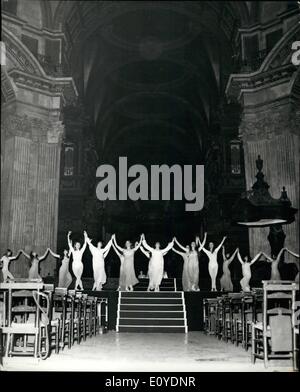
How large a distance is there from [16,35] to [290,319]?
11.1 meters

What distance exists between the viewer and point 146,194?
29.1 feet

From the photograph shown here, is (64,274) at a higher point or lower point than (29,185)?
lower

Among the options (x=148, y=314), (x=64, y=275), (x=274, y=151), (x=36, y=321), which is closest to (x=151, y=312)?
(x=148, y=314)

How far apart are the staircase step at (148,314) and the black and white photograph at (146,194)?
5 centimetres

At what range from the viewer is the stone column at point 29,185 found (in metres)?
12.2

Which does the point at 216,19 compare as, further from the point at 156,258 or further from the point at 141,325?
the point at 141,325

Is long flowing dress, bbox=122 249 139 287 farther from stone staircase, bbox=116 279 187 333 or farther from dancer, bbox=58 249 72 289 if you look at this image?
dancer, bbox=58 249 72 289

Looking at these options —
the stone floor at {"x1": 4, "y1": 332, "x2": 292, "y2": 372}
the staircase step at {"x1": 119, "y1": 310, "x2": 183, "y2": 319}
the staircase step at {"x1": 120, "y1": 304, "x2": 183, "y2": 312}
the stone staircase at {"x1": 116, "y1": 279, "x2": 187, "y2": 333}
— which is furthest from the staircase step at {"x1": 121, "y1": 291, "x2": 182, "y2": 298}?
the stone floor at {"x1": 4, "y1": 332, "x2": 292, "y2": 372}

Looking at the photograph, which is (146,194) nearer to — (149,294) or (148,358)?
(148,358)

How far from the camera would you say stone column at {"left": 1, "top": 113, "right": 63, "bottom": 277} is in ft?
40.1

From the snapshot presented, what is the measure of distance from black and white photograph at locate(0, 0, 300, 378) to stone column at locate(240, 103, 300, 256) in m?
0.04

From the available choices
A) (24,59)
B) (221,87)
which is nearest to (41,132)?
(24,59)

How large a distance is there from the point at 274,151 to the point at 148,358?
8.32m

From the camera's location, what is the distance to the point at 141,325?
1034cm
